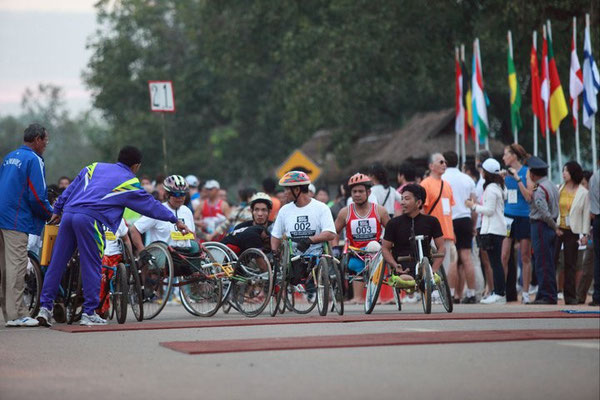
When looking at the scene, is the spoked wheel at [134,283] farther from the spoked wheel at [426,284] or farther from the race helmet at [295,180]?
the spoked wheel at [426,284]

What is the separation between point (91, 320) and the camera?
47.9ft

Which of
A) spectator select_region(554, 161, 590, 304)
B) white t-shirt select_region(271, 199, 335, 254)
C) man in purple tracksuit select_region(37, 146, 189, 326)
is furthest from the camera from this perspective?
spectator select_region(554, 161, 590, 304)

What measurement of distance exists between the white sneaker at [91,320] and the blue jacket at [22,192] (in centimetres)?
137

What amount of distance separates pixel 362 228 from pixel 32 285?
13.3ft

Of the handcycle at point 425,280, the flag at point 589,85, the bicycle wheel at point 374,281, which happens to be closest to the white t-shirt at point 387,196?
the bicycle wheel at point 374,281

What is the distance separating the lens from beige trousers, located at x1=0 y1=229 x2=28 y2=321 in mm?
15094

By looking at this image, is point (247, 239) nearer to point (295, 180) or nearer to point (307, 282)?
point (295, 180)

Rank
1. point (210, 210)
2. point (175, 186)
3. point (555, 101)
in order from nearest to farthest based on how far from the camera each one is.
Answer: point (175, 186), point (210, 210), point (555, 101)

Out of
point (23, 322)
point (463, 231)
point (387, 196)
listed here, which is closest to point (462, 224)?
point (463, 231)

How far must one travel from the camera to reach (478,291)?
19547mm

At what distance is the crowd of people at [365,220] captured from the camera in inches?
579

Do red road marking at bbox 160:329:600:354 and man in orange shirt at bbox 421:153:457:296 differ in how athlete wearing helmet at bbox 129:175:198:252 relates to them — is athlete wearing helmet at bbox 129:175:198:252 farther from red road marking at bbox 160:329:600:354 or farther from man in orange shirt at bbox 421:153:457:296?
red road marking at bbox 160:329:600:354

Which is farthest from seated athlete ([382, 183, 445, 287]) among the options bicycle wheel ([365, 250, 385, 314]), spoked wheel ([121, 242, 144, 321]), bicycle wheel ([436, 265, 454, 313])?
spoked wheel ([121, 242, 144, 321])

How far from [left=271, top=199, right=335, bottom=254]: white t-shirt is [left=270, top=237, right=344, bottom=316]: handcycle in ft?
0.52
